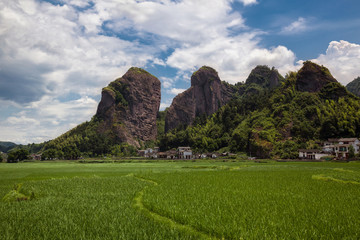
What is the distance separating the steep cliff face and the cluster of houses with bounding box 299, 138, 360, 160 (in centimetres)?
12016

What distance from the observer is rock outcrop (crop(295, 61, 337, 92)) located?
101062 mm

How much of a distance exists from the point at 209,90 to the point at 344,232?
187272 millimetres

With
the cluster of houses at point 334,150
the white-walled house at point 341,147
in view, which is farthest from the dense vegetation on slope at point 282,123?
the white-walled house at point 341,147

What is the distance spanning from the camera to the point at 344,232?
709 centimetres

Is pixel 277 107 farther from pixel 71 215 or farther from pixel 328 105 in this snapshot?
pixel 71 215

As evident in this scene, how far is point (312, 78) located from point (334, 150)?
4463cm

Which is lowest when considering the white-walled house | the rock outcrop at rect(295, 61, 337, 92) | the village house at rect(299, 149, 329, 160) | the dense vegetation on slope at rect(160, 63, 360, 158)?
the village house at rect(299, 149, 329, 160)

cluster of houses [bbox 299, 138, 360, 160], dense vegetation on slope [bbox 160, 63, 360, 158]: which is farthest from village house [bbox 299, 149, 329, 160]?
dense vegetation on slope [bbox 160, 63, 360, 158]

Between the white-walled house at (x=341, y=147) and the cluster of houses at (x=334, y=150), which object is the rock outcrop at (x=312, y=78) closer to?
the white-walled house at (x=341, y=147)

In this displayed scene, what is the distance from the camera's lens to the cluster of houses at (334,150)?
2680 inches

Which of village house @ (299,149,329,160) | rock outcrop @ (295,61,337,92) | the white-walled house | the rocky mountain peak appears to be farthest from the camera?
the rocky mountain peak

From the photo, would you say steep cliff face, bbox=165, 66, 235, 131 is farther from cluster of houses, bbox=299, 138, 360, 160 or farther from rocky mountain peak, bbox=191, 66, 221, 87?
cluster of houses, bbox=299, 138, 360, 160

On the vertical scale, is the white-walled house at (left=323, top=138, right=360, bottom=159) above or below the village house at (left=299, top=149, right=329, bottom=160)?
above

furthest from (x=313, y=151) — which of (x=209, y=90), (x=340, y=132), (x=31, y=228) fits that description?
(x=209, y=90)
